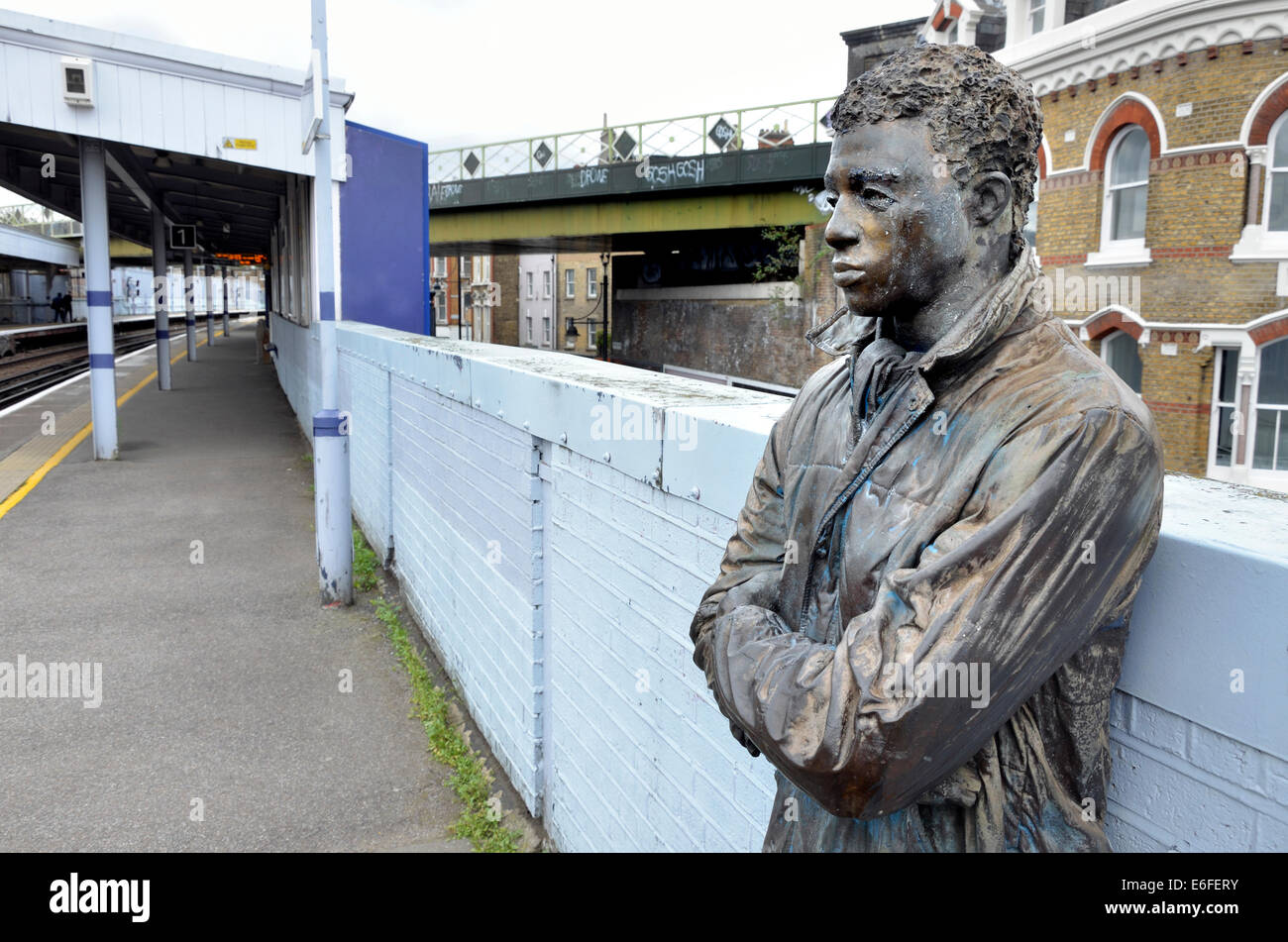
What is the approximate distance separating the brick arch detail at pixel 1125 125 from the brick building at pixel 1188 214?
0.07 ft

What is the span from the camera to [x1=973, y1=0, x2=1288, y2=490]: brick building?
15.6m

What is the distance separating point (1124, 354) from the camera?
18125 mm

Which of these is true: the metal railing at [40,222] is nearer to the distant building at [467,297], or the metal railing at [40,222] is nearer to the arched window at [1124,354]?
the distant building at [467,297]

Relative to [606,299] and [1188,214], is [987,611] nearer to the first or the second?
[1188,214]

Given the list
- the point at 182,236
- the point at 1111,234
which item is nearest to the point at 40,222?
the point at 182,236

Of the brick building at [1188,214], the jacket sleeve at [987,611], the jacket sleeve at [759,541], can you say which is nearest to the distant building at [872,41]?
the brick building at [1188,214]

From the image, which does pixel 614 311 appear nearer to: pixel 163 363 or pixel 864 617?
pixel 163 363

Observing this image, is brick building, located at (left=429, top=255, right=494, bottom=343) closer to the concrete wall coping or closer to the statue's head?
the concrete wall coping

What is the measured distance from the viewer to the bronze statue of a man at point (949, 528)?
4.68 feet

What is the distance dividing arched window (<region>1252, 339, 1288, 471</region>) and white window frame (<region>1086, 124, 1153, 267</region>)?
2609 mm

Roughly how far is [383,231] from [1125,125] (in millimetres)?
12379

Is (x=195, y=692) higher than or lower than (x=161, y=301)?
lower
